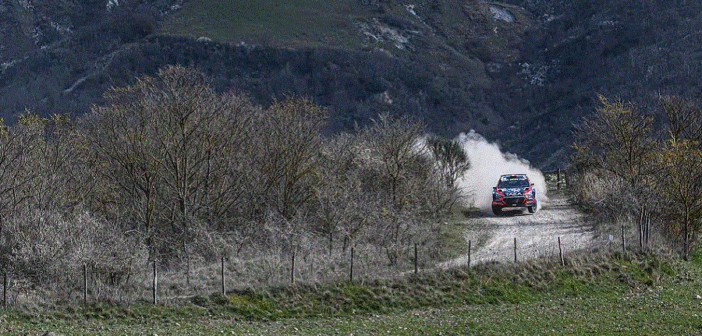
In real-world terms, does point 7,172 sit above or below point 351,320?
above

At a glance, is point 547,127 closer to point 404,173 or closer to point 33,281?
point 404,173

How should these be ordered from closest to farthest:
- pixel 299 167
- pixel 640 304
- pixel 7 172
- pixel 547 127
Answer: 1. pixel 640 304
2. pixel 7 172
3. pixel 299 167
4. pixel 547 127

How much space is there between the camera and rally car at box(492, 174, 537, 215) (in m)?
57.8

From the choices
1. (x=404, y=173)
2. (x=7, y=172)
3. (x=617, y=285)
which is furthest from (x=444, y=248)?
(x=7, y=172)

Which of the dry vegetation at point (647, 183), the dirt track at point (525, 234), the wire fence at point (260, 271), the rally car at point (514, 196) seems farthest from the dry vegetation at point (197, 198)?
the dry vegetation at point (647, 183)

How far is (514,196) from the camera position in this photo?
2275 inches

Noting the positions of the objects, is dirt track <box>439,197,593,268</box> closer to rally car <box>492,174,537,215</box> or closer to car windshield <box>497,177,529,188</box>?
rally car <box>492,174,537,215</box>

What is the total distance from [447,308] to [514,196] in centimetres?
2612

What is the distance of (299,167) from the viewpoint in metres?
51.0

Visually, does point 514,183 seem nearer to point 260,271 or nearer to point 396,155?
point 396,155

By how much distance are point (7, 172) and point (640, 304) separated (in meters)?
31.3

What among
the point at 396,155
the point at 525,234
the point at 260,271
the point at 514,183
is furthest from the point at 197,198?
the point at 514,183

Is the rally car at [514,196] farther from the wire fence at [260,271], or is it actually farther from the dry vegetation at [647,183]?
the wire fence at [260,271]

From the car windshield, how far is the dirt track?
1.83 m
